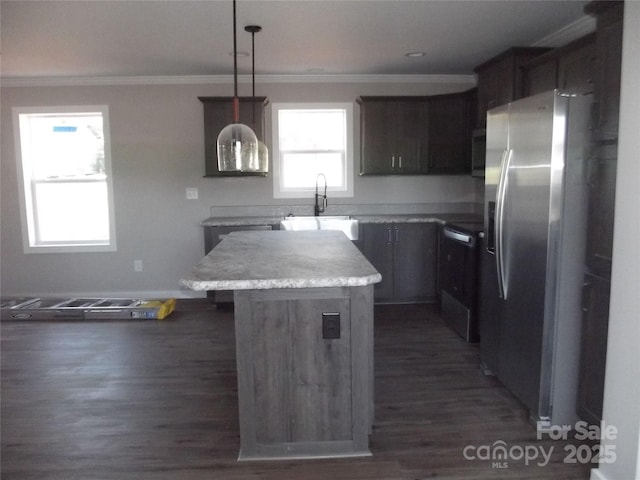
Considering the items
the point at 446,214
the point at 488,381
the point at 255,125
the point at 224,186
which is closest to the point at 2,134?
the point at 224,186

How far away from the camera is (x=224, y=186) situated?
211 inches

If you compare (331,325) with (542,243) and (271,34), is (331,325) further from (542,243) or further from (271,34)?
(271,34)

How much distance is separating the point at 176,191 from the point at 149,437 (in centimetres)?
328

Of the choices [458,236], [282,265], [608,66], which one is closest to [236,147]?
[282,265]

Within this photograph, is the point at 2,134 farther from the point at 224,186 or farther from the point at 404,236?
the point at 404,236

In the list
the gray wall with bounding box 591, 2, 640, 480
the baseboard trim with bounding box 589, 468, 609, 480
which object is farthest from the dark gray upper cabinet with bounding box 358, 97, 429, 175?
the baseboard trim with bounding box 589, 468, 609, 480

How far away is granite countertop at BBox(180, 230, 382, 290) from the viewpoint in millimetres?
2061

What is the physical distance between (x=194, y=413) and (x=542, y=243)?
2.11 meters

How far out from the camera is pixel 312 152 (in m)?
5.40

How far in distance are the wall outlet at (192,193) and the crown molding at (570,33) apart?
3560 millimetres

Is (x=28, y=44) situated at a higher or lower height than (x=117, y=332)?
higher

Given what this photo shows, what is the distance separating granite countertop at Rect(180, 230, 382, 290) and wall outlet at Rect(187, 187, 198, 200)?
2263 mm

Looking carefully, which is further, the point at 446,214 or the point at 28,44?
the point at 446,214

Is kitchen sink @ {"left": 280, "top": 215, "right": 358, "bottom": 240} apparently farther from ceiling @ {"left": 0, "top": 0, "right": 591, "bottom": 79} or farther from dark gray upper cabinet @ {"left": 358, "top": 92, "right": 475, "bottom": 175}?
ceiling @ {"left": 0, "top": 0, "right": 591, "bottom": 79}
